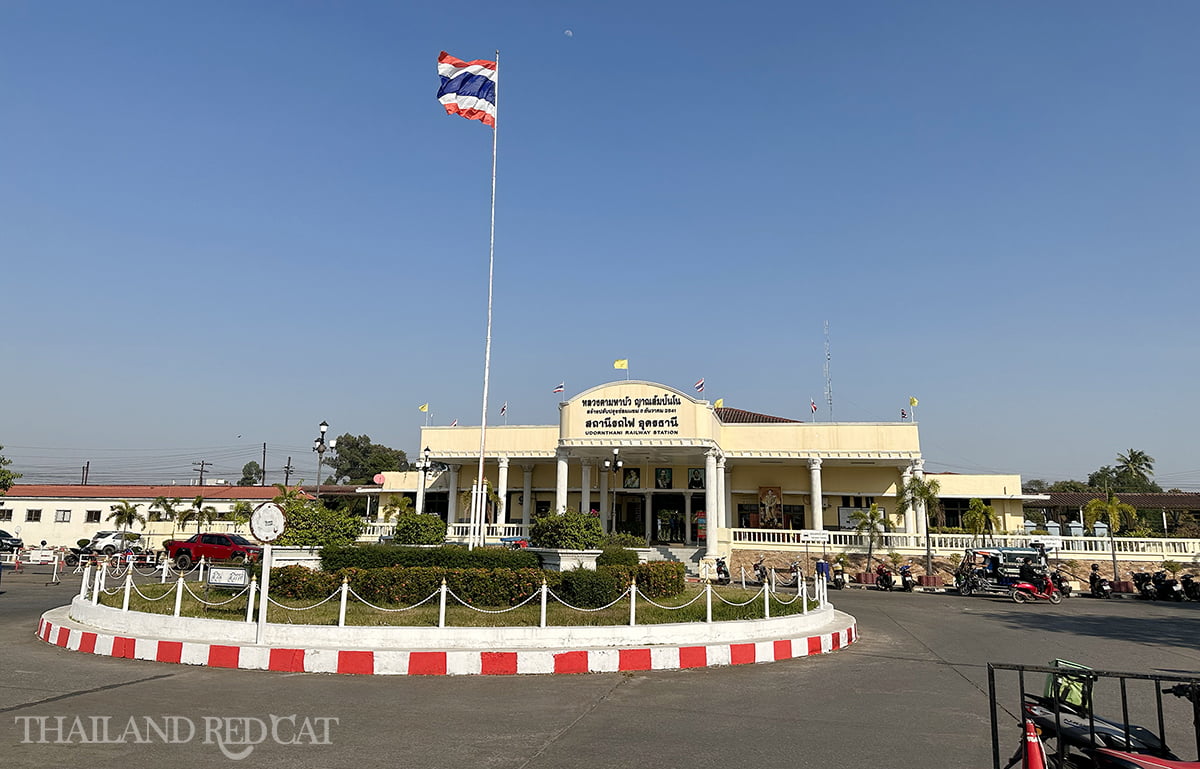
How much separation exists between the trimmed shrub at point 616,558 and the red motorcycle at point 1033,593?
13.1m

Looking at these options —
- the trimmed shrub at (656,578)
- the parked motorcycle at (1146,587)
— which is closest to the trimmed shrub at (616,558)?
the trimmed shrub at (656,578)

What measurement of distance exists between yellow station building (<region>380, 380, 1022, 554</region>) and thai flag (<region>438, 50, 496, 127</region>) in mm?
14529

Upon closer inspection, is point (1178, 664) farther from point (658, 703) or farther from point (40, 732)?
point (40, 732)

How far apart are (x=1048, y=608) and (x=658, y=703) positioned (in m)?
18.2

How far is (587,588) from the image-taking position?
45.1 feet

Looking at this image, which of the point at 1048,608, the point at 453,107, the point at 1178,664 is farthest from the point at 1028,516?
the point at 453,107

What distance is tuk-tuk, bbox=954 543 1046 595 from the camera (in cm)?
2469

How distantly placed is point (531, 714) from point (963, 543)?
1140 inches

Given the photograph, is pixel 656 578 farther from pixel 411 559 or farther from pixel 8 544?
pixel 8 544

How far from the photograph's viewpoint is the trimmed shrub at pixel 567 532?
56.1 feet

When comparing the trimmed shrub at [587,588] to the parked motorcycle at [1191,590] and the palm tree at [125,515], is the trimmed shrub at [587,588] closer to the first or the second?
the parked motorcycle at [1191,590]

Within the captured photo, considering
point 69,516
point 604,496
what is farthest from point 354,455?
point 604,496

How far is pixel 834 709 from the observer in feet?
27.5

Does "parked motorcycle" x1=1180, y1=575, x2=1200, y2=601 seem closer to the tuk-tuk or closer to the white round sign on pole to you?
the tuk-tuk
